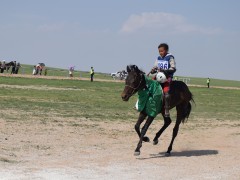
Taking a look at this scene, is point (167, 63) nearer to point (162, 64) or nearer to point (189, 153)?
point (162, 64)

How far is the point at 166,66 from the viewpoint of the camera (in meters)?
12.0

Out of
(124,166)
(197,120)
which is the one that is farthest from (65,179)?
(197,120)

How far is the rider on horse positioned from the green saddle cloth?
1.01 ft

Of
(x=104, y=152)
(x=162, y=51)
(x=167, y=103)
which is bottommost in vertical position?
(x=104, y=152)

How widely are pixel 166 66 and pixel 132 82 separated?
46.3 inches

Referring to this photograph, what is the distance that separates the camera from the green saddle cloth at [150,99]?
11.6 meters

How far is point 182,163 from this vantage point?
10523 millimetres

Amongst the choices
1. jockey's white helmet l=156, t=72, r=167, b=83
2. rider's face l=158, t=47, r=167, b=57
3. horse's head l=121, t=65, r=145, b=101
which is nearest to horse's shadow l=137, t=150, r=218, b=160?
horse's head l=121, t=65, r=145, b=101

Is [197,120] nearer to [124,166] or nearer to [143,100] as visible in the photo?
[143,100]

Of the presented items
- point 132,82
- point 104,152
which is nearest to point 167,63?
point 132,82

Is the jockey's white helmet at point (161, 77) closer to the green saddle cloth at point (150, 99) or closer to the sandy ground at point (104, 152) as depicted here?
the green saddle cloth at point (150, 99)

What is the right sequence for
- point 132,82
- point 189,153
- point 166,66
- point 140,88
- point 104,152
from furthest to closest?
1. point 189,153
2. point 166,66
3. point 104,152
4. point 140,88
5. point 132,82

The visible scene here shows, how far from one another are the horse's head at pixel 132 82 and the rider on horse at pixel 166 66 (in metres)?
0.67

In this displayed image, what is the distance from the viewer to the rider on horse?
11.9 m
